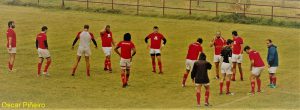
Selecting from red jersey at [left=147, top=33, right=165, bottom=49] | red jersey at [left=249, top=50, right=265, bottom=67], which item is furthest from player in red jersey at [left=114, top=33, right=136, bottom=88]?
red jersey at [left=249, top=50, right=265, bottom=67]

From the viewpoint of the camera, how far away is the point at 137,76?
87.4 feet

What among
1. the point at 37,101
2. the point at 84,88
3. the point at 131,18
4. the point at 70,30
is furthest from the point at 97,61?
the point at 131,18

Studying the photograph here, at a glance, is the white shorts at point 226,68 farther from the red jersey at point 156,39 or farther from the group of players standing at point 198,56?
the red jersey at point 156,39

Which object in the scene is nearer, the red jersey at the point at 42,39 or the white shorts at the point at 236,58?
the red jersey at the point at 42,39

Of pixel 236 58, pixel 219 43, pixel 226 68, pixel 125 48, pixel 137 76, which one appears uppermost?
pixel 219 43

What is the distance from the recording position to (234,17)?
49312 millimetres

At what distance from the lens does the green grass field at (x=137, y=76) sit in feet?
69.9

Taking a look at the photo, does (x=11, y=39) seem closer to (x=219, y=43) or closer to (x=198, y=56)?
(x=198, y=56)

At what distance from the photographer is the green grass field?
2130cm

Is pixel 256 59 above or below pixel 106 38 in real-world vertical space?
below

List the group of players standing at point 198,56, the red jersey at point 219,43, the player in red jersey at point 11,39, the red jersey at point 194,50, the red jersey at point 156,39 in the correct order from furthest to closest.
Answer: the red jersey at point 156,39 < the player in red jersey at point 11,39 < the red jersey at point 219,43 < the red jersey at point 194,50 < the group of players standing at point 198,56

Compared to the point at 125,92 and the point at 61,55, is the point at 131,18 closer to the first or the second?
the point at 61,55

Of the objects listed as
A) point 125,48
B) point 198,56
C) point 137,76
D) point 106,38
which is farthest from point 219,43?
point 106,38

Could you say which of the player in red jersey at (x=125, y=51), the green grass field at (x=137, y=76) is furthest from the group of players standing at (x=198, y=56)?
the green grass field at (x=137, y=76)
